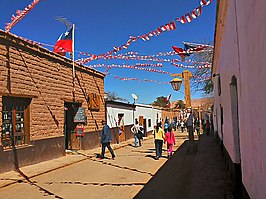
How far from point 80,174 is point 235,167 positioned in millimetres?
5319

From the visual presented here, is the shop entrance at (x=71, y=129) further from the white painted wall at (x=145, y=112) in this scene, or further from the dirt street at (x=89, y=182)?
the white painted wall at (x=145, y=112)

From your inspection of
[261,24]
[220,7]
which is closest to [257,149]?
[261,24]

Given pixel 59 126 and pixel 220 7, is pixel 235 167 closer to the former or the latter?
pixel 220 7

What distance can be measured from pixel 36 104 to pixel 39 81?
1.00 metres

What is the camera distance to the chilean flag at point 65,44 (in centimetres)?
1509

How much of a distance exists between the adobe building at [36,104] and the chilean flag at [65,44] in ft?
1.97

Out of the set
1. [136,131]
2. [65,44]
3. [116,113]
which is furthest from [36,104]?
[116,113]

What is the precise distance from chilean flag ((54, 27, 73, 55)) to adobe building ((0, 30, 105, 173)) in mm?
600

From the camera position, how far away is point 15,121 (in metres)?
10.9

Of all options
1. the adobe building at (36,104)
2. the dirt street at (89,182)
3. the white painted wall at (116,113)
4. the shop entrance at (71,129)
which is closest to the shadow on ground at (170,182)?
the dirt street at (89,182)

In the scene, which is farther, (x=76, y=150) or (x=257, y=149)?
(x=76, y=150)

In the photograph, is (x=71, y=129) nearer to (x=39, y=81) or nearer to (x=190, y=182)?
(x=39, y=81)

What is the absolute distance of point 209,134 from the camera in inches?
1073

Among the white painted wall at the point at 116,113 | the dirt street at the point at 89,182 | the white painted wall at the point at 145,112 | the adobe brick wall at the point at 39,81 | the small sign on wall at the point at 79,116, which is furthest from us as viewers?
the white painted wall at the point at 145,112
